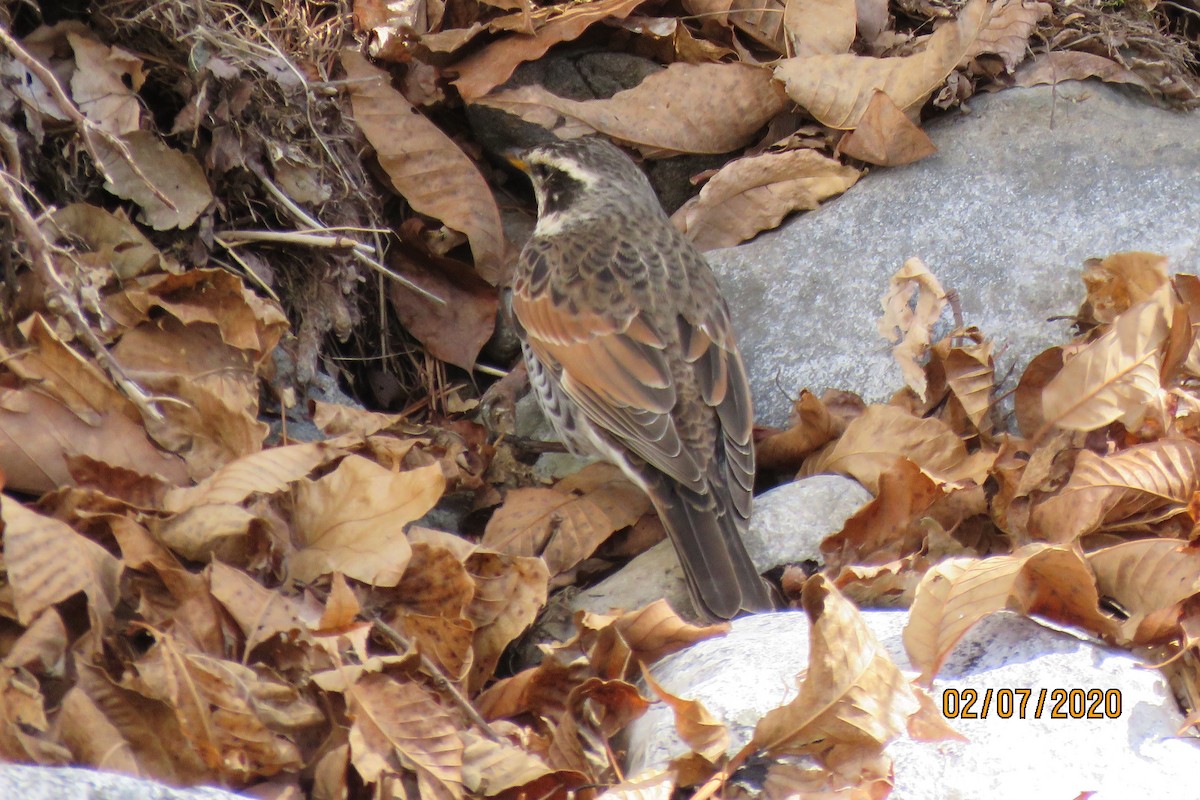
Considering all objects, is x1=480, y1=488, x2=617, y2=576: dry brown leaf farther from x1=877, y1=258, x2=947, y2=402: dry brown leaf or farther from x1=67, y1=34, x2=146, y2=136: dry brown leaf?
x1=67, y1=34, x2=146, y2=136: dry brown leaf

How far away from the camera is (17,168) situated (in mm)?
3994

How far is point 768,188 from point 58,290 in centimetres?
291

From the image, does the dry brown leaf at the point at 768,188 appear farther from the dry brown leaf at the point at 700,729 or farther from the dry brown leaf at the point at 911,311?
the dry brown leaf at the point at 700,729

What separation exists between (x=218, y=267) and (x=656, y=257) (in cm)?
161

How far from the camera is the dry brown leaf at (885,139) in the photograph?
5.22 metres

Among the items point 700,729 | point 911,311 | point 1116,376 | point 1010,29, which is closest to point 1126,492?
point 1116,376

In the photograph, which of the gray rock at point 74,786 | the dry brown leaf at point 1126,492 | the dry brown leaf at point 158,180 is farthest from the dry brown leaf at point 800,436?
the gray rock at point 74,786

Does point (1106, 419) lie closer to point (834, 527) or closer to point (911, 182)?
point (834, 527)

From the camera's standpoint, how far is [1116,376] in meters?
4.02

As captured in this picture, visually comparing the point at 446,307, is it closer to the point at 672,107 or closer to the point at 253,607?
the point at 672,107

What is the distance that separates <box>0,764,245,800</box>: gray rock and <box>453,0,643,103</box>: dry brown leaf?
11.8 ft

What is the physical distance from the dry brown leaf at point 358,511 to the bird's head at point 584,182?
1957 mm

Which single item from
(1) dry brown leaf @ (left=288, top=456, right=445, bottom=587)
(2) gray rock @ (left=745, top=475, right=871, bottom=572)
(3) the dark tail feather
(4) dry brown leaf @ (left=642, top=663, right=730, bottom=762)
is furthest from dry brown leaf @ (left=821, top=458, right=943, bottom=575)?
(1) dry brown leaf @ (left=288, top=456, right=445, bottom=587)

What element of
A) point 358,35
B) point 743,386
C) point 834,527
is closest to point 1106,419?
point 834,527
